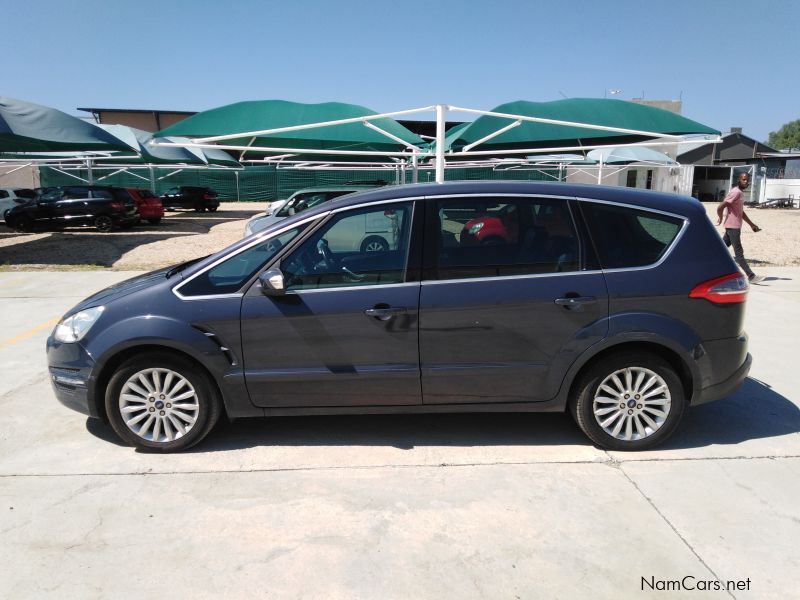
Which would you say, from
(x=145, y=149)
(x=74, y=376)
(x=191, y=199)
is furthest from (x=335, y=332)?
(x=191, y=199)

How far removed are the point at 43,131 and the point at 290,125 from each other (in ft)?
38.6

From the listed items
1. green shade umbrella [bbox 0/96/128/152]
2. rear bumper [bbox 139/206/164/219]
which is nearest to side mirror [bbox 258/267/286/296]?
green shade umbrella [bbox 0/96/128/152]

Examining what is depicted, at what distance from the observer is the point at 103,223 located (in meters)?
20.6

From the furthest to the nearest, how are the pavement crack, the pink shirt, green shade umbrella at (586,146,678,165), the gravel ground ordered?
green shade umbrella at (586,146,678,165) < the gravel ground < the pink shirt < the pavement crack

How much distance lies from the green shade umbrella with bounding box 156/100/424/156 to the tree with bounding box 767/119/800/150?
10010cm

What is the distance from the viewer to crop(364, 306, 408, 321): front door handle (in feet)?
12.1

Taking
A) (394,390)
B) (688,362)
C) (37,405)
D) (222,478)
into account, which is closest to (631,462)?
(688,362)

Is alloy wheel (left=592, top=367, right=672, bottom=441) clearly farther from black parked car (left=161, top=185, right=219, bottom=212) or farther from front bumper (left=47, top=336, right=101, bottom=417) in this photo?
black parked car (left=161, top=185, right=219, bottom=212)

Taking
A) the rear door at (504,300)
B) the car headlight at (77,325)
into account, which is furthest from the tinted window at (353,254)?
the car headlight at (77,325)

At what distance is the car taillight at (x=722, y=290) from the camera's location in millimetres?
3736

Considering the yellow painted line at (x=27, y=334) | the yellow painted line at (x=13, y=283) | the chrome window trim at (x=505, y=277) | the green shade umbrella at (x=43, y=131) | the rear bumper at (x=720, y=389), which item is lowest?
the yellow painted line at (x=27, y=334)

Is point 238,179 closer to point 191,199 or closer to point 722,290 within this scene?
point 191,199

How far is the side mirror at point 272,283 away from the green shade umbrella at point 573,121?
21.6ft

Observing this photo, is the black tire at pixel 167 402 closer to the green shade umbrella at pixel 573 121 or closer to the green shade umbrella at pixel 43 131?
the green shade umbrella at pixel 573 121
